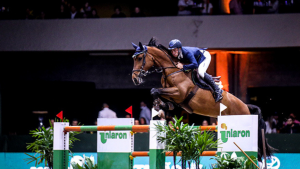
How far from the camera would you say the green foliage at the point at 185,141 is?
12.5 feet

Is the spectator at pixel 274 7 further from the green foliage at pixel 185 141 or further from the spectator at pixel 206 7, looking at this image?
the green foliage at pixel 185 141

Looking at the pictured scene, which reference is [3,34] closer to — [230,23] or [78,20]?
[78,20]

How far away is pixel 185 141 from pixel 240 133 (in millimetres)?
573

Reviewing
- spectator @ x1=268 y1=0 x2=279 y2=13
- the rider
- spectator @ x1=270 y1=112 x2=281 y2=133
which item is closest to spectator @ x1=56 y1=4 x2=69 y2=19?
spectator @ x1=268 y1=0 x2=279 y2=13

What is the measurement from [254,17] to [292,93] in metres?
3.09

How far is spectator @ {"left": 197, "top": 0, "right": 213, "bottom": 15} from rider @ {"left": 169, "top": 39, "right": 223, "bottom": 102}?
14.4ft

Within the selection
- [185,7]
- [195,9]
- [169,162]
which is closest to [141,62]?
[169,162]

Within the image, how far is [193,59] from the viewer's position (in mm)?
4723

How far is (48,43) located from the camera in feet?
31.0

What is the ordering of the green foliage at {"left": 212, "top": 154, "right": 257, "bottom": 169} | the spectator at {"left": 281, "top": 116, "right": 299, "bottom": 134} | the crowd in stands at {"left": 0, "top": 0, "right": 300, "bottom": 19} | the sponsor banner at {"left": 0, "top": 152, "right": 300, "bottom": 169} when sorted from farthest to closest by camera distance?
the crowd in stands at {"left": 0, "top": 0, "right": 300, "bottom": 19} < the spectator at {"left": 281, "top": 116, "right": 299, "bottom": 134} < the sponsor banner at {"left": 0, "top": 152, "right": 300, "bottom": 169} < the green foliage at {"left": 212, "top": 154, "right": 257, "bottom": 169}

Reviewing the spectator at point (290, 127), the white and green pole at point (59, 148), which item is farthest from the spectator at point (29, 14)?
the spectator at point (290, 127)

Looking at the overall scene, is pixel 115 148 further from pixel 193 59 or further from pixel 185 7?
pixel 185 7

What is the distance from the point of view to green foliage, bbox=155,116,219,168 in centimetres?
381

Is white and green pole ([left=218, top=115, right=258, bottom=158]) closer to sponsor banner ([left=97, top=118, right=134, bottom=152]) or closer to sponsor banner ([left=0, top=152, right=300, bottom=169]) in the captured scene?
sponsor banner ([left=97, top=118, right=134, bottom=152])
